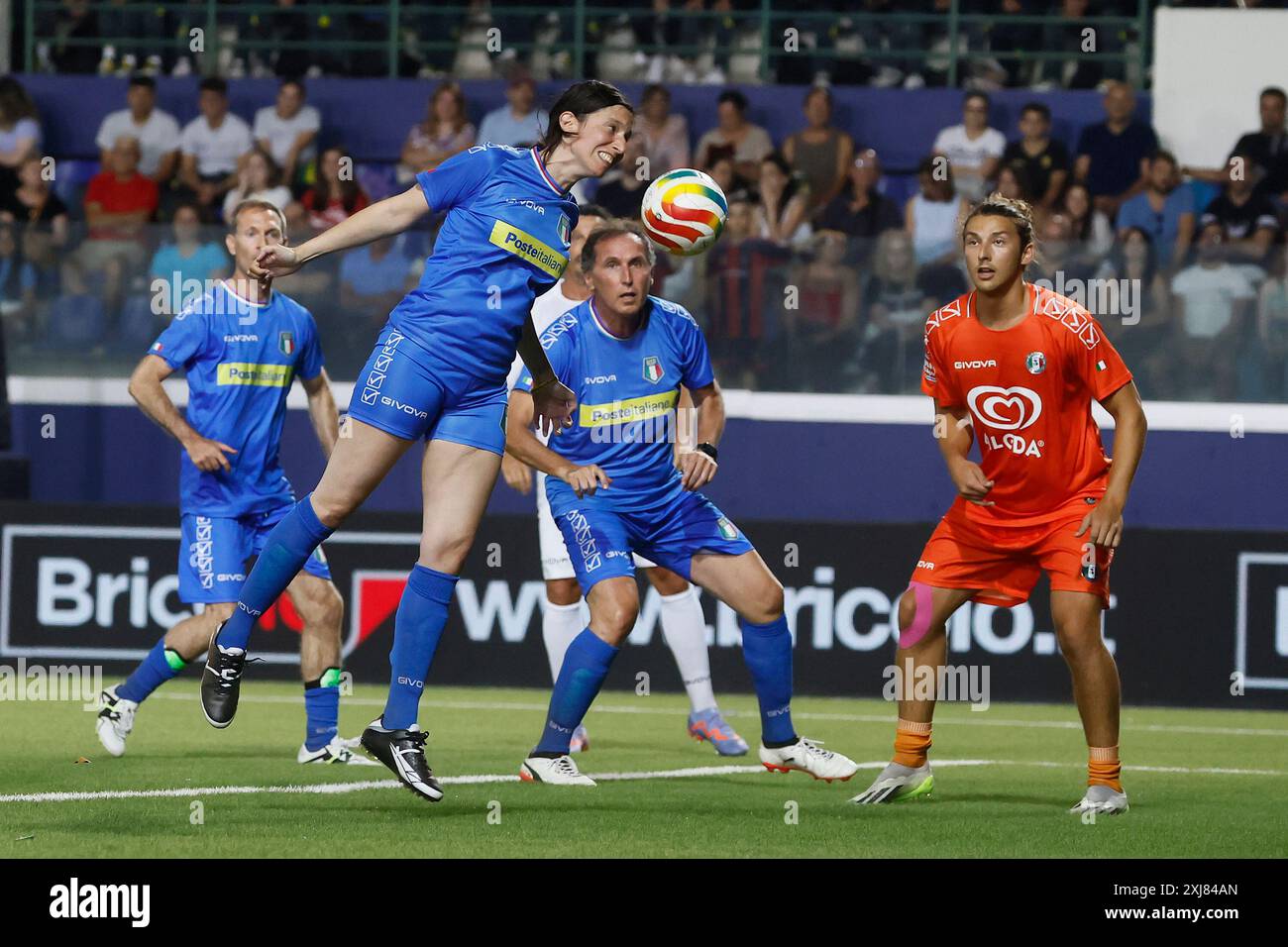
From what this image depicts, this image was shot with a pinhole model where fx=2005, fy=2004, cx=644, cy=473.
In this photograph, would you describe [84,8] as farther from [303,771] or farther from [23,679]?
[303,771]

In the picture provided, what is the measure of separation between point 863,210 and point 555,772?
807 cm

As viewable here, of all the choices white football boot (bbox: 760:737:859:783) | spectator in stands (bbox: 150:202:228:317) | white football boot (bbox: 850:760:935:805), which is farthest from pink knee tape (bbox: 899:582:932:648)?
spectator in stands (bbox: 150:202:228:317)

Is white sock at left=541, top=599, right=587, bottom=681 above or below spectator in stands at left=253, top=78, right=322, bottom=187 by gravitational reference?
below

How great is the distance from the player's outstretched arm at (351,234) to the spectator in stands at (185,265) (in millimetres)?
6550

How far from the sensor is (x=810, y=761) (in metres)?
7.69

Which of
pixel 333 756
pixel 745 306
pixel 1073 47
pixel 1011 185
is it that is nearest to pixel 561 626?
pixel 333 756

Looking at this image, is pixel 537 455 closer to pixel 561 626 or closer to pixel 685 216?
pixel 685 216

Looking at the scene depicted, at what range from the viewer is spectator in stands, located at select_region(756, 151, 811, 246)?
14.4 m

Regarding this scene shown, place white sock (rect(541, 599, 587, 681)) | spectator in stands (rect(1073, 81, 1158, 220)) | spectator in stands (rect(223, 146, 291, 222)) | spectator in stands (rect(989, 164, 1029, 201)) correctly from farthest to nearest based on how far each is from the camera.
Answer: spectator in stands (rect(223, 146, 291, 222))
spectator in stands (rect(1073, 81, 1158, 220))
spectator in stands (rect(989, 164, 1029, 201))
white sock (rect(541, 599, 587, 681))

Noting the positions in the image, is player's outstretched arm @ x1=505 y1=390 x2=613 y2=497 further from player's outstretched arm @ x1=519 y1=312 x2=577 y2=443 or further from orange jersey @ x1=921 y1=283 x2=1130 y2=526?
orange jersey @ x1=921 y1=283 x2=1130 y2=526

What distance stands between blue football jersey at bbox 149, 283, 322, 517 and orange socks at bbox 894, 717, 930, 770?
2.90 m

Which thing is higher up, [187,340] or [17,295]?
[17,295]

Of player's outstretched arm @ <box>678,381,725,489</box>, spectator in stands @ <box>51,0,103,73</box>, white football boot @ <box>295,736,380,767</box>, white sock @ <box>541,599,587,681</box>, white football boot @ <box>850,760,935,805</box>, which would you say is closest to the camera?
white football boot @ <box>850,760,935,805</box>

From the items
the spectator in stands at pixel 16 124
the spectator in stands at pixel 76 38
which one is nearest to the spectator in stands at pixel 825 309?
the spectator in stands at pixel 16 124
